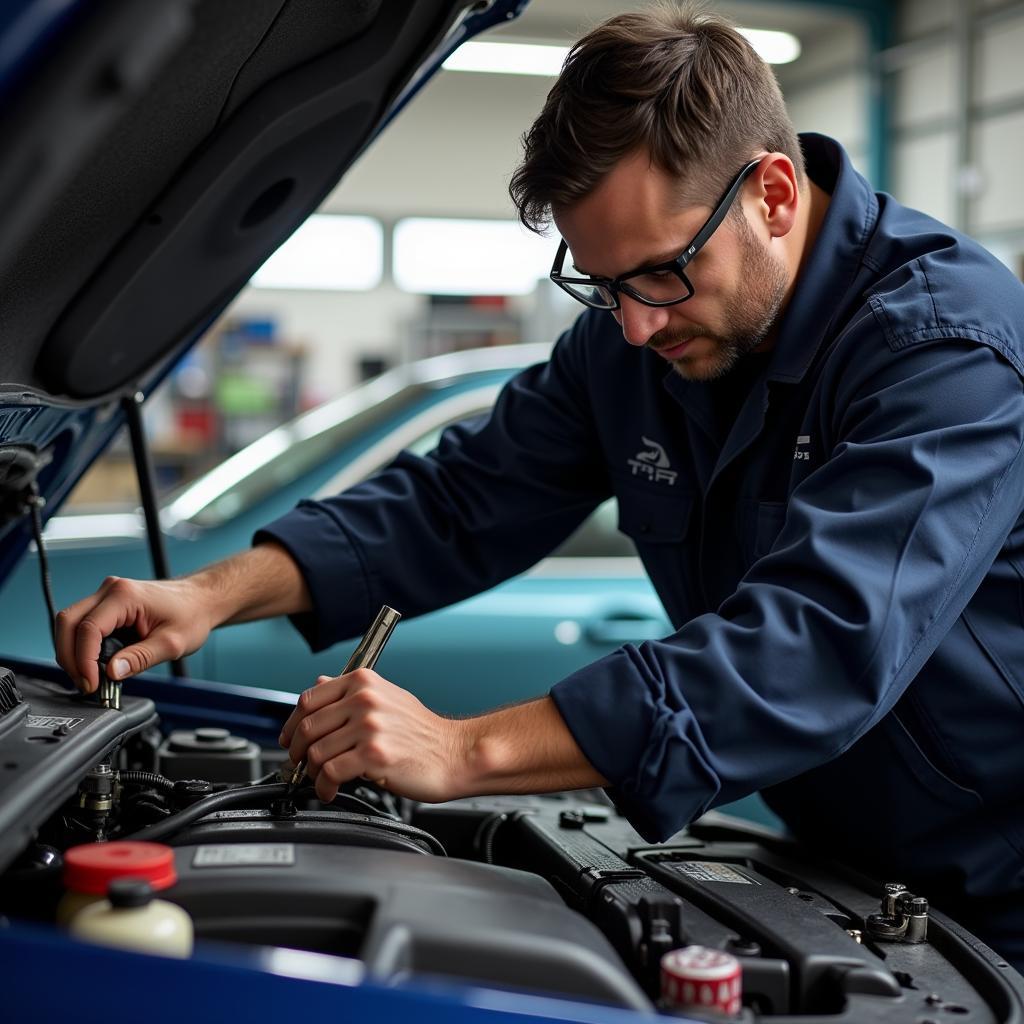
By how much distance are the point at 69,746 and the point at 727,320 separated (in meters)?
0.82

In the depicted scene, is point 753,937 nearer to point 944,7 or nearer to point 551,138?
point 551,138

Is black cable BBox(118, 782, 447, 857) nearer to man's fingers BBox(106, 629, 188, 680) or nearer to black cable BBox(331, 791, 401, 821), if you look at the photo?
black cable BBox(331, 791, 401, 821)

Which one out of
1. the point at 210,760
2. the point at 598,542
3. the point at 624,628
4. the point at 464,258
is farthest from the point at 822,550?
the point at 464,258

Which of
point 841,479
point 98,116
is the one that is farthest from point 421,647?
point 98,116

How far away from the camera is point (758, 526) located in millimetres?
1523

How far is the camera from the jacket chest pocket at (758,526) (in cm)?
150

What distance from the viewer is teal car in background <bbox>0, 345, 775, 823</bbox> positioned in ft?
9.70

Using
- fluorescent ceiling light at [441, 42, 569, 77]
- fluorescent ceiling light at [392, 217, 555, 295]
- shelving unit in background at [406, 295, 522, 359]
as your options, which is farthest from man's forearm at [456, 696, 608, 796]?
fluorescent ceiling light at [392, 217, 555, 295]

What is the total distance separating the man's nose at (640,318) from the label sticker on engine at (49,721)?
723 millimetres

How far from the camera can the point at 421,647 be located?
302cm

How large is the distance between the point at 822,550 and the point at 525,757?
1.08ft

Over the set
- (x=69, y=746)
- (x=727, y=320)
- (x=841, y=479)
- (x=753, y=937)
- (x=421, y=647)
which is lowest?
(x=421, y=647)

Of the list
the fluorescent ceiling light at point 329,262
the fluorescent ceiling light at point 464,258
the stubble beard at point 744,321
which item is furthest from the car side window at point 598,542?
the fluorescent ceiling light at point 329,262

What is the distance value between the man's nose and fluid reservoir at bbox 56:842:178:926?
761 millimetres
